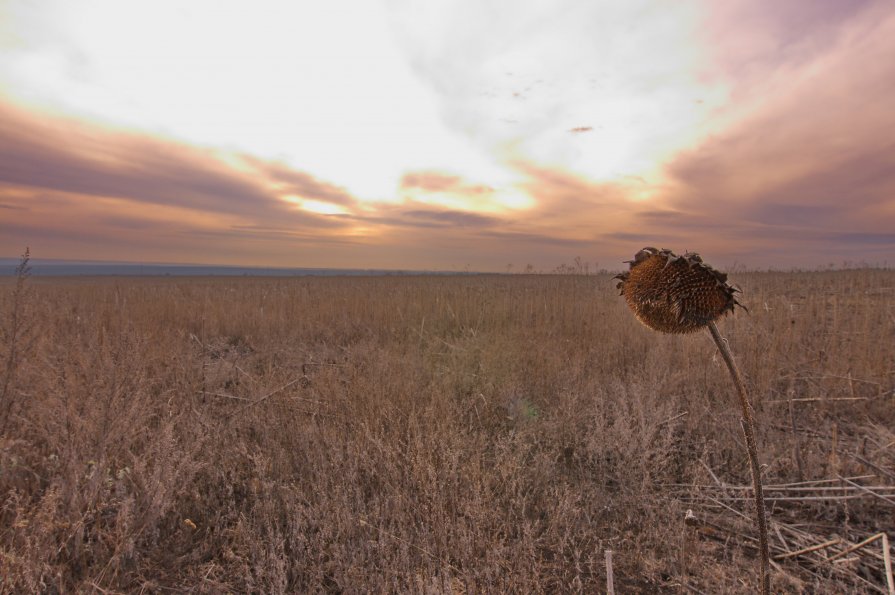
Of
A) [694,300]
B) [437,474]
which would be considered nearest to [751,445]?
[694,300]

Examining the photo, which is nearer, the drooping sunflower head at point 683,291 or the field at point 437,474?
the drooping sunflower head at point 683,291

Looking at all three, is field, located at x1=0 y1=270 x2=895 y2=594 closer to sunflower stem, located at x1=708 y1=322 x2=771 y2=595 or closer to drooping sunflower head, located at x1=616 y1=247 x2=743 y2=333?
drooping sunflower head, located at x1=616 y1=247 x2=743 y2=333

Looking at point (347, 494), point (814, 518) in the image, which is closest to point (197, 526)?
point (347, 494)

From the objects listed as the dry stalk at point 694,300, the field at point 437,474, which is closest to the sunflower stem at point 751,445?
the dry stalk at point 694,300

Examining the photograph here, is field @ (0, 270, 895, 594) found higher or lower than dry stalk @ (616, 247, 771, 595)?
lower

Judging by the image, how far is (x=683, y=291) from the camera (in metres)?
1.17

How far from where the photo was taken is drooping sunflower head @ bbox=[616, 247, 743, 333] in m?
1.16

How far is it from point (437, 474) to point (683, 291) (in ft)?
7.25

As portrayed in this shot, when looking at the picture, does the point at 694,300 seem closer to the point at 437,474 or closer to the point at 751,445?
the point at 751,445

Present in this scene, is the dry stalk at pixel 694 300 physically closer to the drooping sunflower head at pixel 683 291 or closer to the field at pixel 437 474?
the drooping sunflower head at pixel 683 291

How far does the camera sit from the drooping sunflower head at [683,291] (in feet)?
3.80

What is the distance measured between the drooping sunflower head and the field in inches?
17.8

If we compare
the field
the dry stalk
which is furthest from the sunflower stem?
the field

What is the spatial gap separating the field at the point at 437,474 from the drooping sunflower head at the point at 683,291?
452 millimetres
